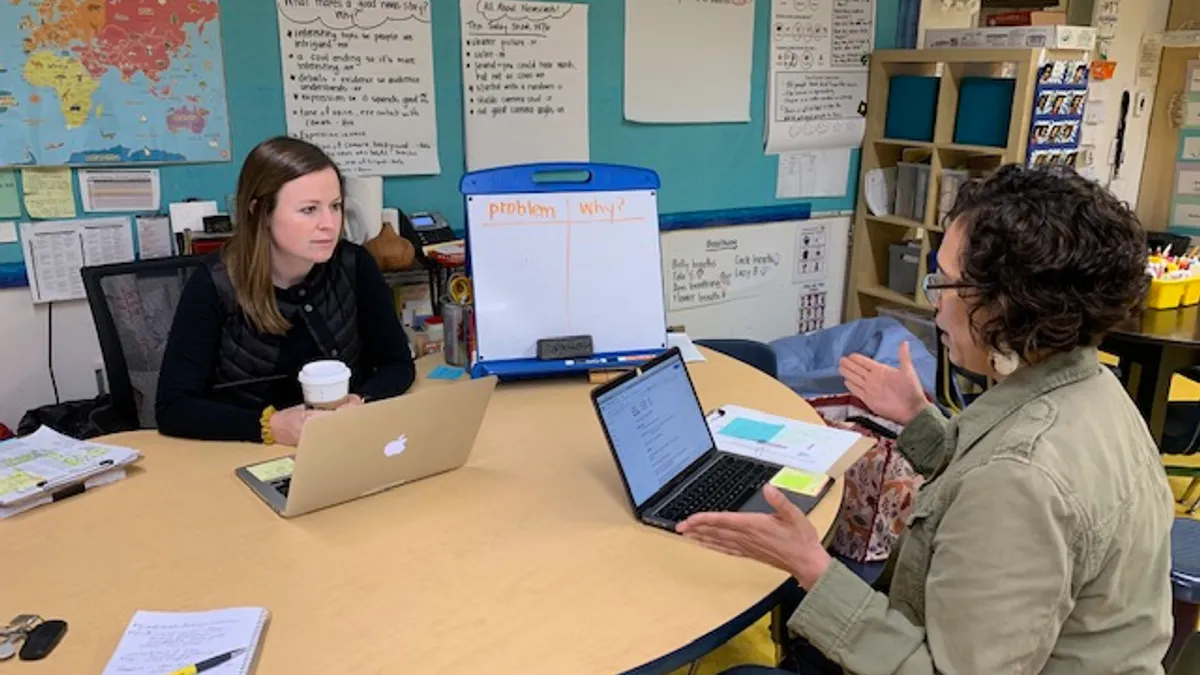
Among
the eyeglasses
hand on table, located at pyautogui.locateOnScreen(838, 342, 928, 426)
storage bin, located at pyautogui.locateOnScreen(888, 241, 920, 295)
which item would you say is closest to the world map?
hand on table, located at pyautogui.locateOnScreen(838, 342, 928, 426)

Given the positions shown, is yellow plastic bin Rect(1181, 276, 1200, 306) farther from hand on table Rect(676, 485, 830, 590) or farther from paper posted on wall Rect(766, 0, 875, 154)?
hand on table Rect(676, 485, 830, 590)

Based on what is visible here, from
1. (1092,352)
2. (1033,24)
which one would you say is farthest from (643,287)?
(1033,24)

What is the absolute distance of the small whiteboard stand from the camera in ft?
7.14

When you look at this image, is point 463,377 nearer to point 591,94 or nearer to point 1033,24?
point 591,94

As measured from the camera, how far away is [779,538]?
1242mm

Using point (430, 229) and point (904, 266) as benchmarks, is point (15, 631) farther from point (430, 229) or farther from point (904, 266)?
point (904, 266)

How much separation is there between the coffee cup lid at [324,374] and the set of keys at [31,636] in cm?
60

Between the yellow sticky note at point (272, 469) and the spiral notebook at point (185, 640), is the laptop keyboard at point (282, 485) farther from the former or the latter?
the spiral notebook at point (185, 640)

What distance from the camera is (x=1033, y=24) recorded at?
376 centimetres

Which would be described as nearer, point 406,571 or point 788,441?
point 406,571

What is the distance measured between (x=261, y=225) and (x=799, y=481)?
1265 millimetres

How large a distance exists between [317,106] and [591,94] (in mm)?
1021

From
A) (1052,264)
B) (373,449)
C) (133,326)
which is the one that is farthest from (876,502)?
(133,326)

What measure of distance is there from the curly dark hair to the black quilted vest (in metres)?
1.47
